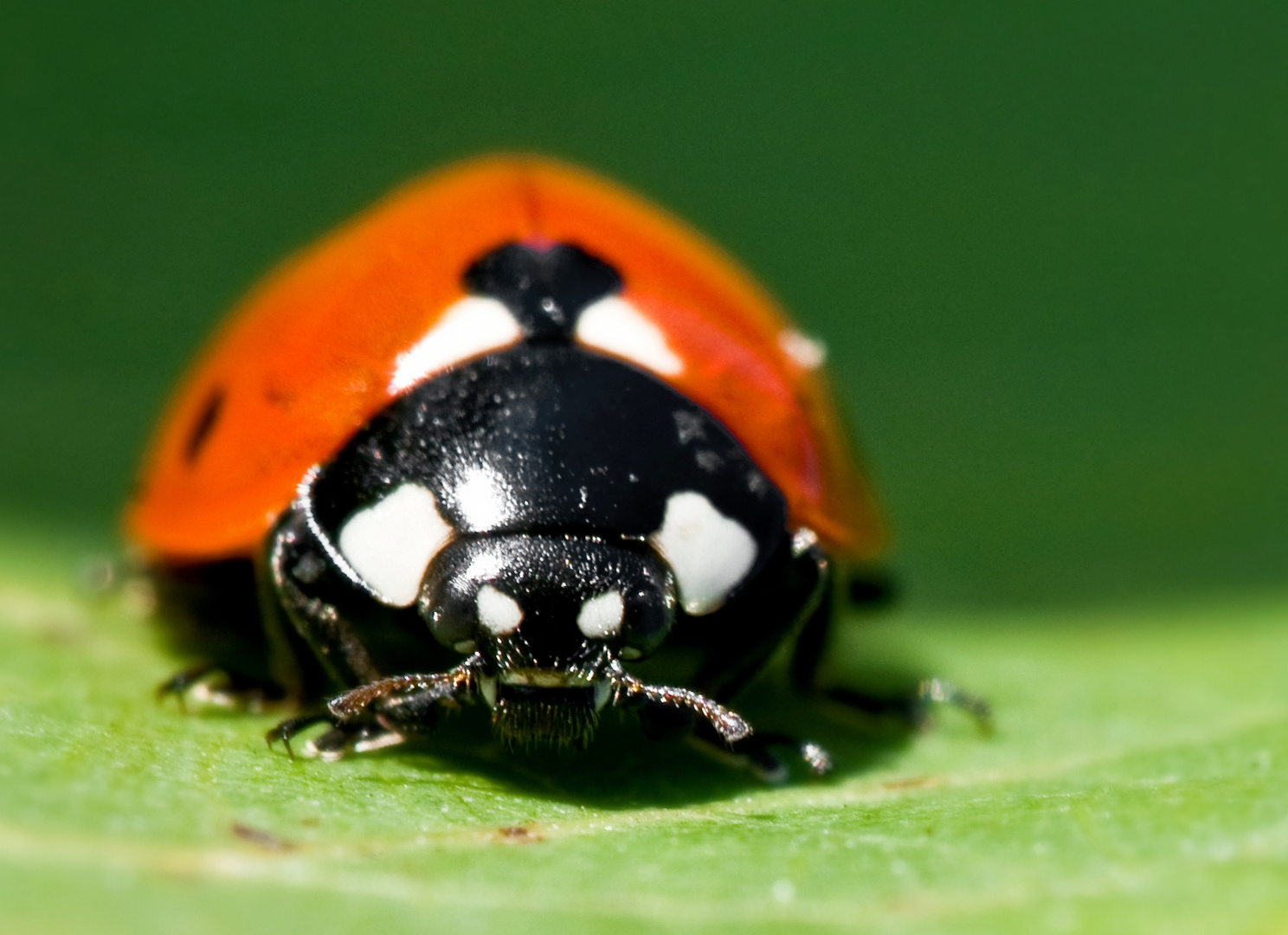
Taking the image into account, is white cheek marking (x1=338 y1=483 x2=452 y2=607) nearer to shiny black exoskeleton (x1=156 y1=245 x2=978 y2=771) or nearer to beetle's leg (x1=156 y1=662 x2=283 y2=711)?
shiny black exoskeleton (x1=156 y1=245 x2=978 y2=771)

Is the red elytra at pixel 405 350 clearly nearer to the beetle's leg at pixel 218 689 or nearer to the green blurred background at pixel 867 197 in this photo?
the beetle's leg at pixel 218 689

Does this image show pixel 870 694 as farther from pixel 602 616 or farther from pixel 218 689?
pixel 218 689

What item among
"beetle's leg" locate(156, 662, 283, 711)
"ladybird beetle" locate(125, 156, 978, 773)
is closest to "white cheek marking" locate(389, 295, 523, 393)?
"ladybird beetle" locate(125, 156, 978, 773)

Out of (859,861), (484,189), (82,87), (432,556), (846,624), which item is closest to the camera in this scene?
(859,861)

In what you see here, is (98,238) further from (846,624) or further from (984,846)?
(984,846)

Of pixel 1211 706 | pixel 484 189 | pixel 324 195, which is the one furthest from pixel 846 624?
pixel 324 195

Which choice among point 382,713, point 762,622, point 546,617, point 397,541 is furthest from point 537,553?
point 762,622
